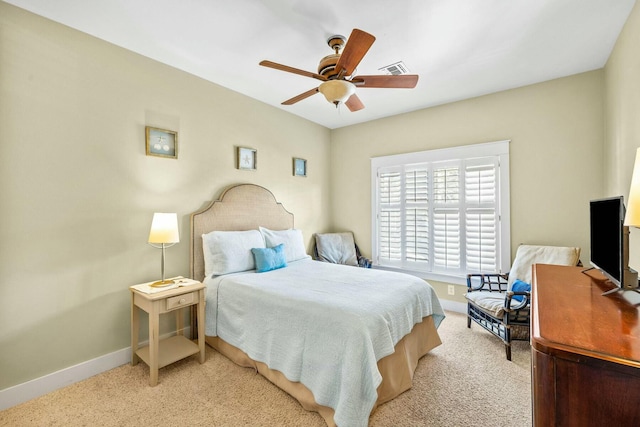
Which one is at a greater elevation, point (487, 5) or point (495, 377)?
point (487, 5)

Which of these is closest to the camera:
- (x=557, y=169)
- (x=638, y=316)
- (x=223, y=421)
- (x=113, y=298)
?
(x=638, y=316)

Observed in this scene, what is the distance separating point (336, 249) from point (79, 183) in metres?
3.12

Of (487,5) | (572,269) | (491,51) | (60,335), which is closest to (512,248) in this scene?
(572,269)

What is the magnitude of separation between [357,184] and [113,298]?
348cm

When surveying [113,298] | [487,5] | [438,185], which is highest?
[487,5]

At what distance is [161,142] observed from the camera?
9.15 ft

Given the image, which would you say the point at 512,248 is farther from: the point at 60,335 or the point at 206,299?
the point at 60,335

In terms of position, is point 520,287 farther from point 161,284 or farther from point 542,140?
point 161,284

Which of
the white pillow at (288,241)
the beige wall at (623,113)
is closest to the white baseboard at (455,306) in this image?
the beige wall at (623,113)

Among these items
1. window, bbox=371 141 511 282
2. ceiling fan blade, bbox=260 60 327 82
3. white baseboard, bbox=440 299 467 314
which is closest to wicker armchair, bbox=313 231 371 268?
window, bbox=371 141 511 282

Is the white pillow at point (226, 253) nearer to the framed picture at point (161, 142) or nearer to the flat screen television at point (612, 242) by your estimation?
the framed picture at point (161, 142)

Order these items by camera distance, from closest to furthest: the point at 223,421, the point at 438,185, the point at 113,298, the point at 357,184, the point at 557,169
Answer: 1. the point at 223,421
2. the point at 113,298
3. the point at 557,169
4. the point at 438,185
5. the point at 357,184

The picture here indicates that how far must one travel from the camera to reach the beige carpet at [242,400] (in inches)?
72.6

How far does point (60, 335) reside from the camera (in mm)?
2211
